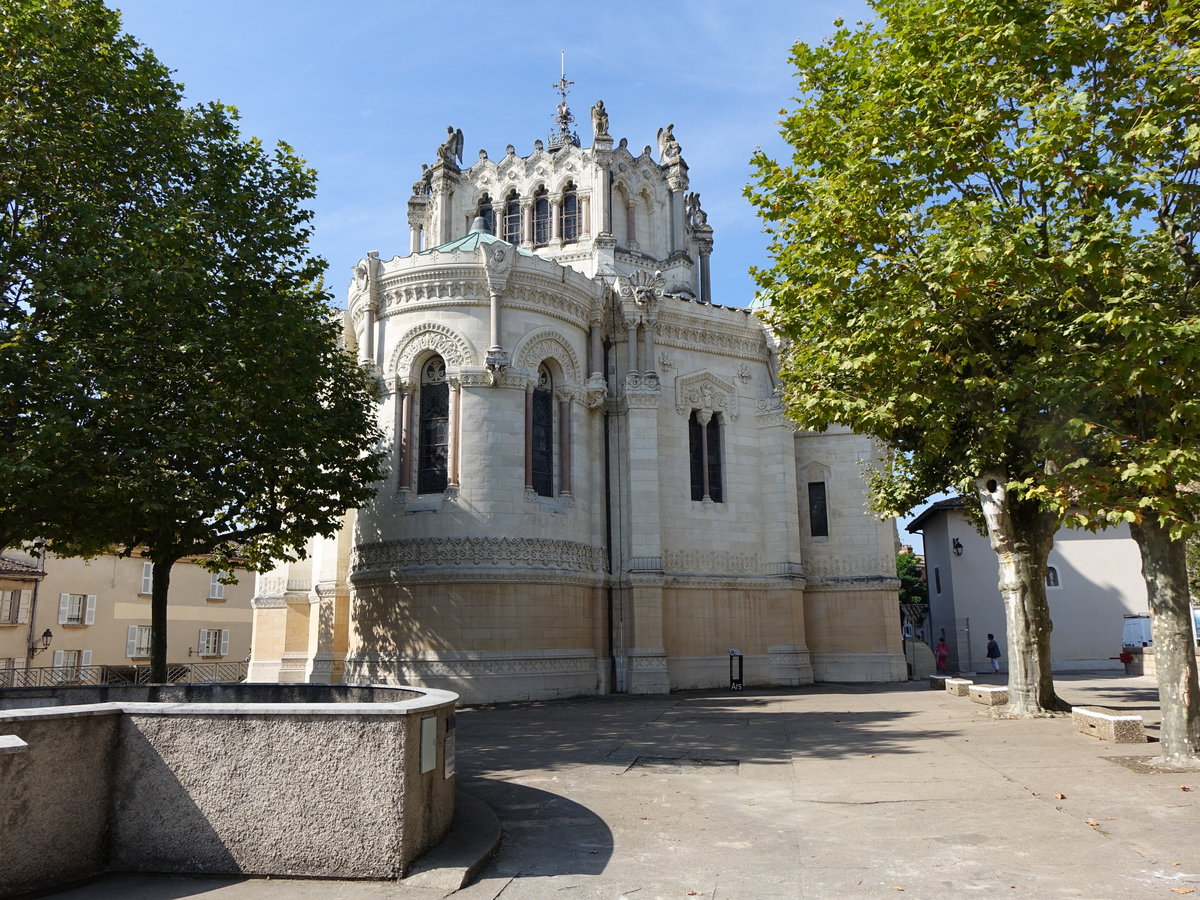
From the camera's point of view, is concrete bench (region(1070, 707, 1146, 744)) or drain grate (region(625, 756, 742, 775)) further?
concrete bench (region(1070, 707, 1146, 744))

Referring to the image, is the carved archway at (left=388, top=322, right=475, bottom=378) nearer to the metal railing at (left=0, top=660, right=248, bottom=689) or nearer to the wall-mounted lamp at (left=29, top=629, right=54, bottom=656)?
Result: the metal railing at (left=0, top=660, right=248, bottom=689)

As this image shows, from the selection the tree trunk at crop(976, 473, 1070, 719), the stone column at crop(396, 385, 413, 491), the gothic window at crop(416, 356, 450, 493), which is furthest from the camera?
the gothic window at crop(416, 356, 450, 493)

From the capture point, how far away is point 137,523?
58.6 ft

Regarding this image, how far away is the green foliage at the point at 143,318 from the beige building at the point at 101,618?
52.9ft

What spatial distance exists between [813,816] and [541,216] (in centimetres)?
2787

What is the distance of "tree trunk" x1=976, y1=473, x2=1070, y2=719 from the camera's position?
54.4 feet

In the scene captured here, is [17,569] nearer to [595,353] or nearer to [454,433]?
[454,433]

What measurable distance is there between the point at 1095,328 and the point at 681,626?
17346 mm

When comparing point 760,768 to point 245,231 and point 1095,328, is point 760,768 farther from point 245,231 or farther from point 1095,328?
point 245,231

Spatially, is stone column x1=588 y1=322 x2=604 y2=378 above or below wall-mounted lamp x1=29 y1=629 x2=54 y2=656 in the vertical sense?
above

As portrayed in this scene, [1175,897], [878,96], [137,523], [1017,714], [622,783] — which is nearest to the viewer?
[1175,897]

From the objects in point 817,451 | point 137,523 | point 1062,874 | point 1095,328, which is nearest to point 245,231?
point 137,523

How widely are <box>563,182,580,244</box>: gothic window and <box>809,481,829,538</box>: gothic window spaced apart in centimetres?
1246

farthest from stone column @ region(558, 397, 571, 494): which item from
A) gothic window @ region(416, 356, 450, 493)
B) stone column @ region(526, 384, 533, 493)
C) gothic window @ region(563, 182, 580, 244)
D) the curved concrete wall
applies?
the curved concrete wall
